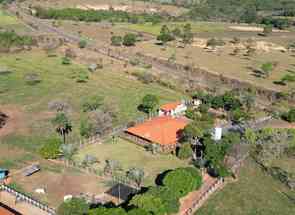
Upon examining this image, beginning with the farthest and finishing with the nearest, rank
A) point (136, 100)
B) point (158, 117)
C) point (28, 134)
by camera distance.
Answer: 1. point (136, 100)
2. point (158, 117)
3. point (28, 134)

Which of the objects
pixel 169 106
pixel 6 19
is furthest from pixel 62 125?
pixel 6 19

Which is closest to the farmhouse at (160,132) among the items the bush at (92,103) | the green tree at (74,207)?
the bush at (92,103)

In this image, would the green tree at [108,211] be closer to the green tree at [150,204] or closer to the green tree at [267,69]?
the green tree at [150,204]

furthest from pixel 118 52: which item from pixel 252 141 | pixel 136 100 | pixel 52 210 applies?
pixel 52 210

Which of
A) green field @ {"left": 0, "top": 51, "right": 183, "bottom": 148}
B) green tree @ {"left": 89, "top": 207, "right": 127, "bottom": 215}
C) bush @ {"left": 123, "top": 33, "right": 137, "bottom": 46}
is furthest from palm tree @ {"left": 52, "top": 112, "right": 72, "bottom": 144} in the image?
bush @ {"left": 123, "top": 33, "right": 137, "bottom": 46}

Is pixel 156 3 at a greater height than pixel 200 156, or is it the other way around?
pixel 156 3

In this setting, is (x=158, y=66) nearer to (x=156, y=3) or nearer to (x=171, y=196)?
(x=171, y=196)

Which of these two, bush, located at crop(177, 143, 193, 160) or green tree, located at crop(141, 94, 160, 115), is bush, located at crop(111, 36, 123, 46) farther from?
bush, located at crop(177, 143, 193, 160)

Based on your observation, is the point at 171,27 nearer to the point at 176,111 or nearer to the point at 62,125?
the point at 176,111
